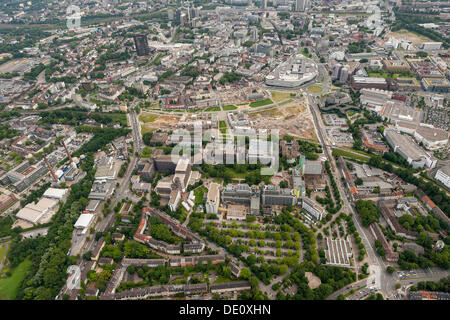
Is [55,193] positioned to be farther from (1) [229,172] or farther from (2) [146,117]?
(1) [229,172]

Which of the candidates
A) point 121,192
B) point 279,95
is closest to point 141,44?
point 279,95

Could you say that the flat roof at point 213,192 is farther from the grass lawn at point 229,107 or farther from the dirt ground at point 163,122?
the grass lawn at point 229,107

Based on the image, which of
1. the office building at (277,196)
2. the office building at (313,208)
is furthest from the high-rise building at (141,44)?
the office building at (313,208)

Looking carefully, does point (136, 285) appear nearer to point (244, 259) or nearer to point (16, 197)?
point (244, 259)

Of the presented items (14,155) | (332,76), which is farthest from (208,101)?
(14,155)

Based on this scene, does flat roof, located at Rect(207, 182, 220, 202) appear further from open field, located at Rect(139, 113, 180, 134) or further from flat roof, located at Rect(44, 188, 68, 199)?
flat roof, located at Rect(44, 188, 68, 199)

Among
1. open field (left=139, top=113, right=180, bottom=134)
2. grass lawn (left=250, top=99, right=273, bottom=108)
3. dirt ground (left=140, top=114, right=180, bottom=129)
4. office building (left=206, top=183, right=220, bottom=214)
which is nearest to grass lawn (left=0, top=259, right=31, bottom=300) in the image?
office building (left=206, top=183, right=220, bottom=214)

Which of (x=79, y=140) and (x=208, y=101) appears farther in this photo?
(x=208, y=101)
